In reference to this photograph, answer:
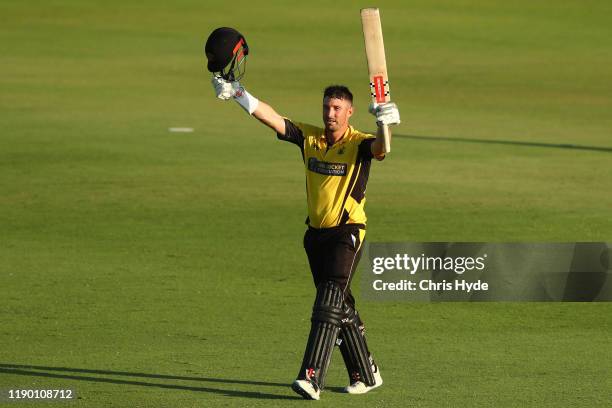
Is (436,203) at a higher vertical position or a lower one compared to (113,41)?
lower

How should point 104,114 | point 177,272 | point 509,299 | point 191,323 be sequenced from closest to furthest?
point 191,323
point 509,299
point 177,272
point 104,114

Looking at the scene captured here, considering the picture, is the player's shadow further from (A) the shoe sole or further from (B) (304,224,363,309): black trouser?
(B) (304,224,363,309): black trouser

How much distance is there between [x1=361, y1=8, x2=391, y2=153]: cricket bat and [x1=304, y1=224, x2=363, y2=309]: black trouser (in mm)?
942

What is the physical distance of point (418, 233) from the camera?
16.9 m

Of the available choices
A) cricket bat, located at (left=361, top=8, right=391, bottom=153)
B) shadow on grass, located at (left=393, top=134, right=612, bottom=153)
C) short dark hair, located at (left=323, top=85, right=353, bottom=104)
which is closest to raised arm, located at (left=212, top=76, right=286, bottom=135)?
short dark hair, located at (left=323, top=85, right=353, bottom=104)

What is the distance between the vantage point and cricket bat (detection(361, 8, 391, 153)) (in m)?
10.1

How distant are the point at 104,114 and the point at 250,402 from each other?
19109 mm

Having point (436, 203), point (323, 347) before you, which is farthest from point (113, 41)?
point (323, 347)

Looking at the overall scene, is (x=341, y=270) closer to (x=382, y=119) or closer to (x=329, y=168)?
(x=329, y=168)

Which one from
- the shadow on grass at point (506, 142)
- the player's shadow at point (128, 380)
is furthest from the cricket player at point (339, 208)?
the shadow on grass at point (506, 142)

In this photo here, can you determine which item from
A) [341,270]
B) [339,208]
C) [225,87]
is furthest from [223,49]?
[341,270]

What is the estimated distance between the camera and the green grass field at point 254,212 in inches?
428

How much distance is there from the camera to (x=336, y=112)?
33.2 feet

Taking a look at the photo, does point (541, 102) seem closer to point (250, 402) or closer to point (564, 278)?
point (564, 278)
